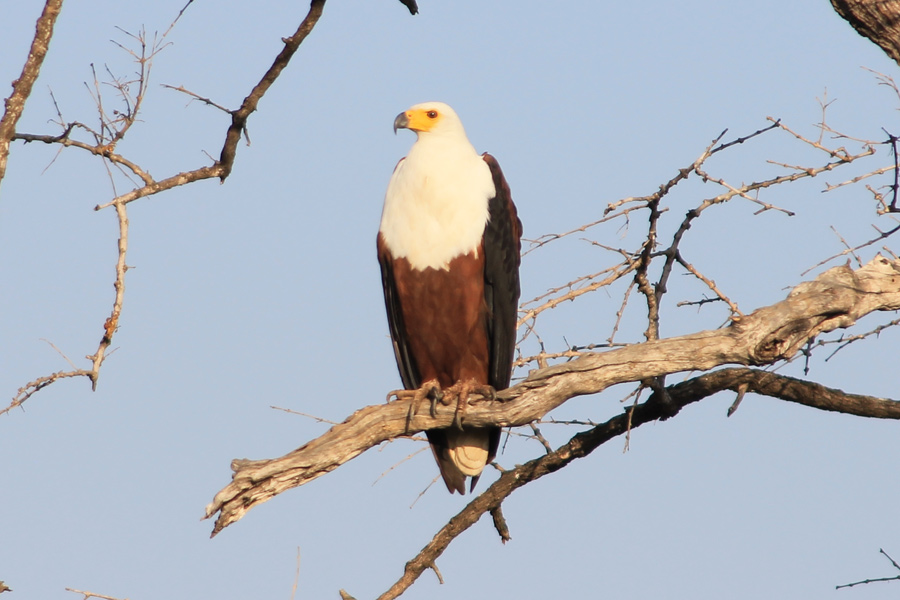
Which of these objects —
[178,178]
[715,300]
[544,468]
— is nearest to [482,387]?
[544,468]

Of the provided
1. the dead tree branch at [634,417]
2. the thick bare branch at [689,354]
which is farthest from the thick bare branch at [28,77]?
the dead tree branch at [634,417]

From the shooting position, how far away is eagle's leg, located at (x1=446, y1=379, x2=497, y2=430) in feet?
13.1

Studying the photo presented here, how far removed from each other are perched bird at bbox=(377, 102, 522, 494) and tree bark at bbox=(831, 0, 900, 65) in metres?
1.75

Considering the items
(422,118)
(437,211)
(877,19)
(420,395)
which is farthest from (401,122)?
(877,19)

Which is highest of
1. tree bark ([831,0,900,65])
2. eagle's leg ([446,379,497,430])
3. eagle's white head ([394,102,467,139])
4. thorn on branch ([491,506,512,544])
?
eagle's white head ([394,102,467,139])

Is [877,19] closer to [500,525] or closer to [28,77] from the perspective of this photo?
[500,525]

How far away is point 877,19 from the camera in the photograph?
3.34 m

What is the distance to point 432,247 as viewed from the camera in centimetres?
439

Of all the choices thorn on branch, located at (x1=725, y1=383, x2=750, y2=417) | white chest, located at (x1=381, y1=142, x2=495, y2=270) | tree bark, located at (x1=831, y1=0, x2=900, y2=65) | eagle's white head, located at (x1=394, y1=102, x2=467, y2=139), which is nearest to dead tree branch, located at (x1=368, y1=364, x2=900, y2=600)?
thorn on branch, located at (x1=725, y1=383, x2=750, y2=417)

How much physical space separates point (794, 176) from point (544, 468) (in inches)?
64.5

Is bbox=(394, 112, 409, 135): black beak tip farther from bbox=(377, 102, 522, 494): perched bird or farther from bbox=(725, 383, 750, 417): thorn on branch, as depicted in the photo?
bbox=(725, 383, 750, 417): thorn on branch

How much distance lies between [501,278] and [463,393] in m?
0.71

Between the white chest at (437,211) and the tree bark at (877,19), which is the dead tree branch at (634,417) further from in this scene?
the tree bark at (877,19)

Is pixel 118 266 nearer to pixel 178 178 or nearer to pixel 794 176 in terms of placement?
pixel 178 178
